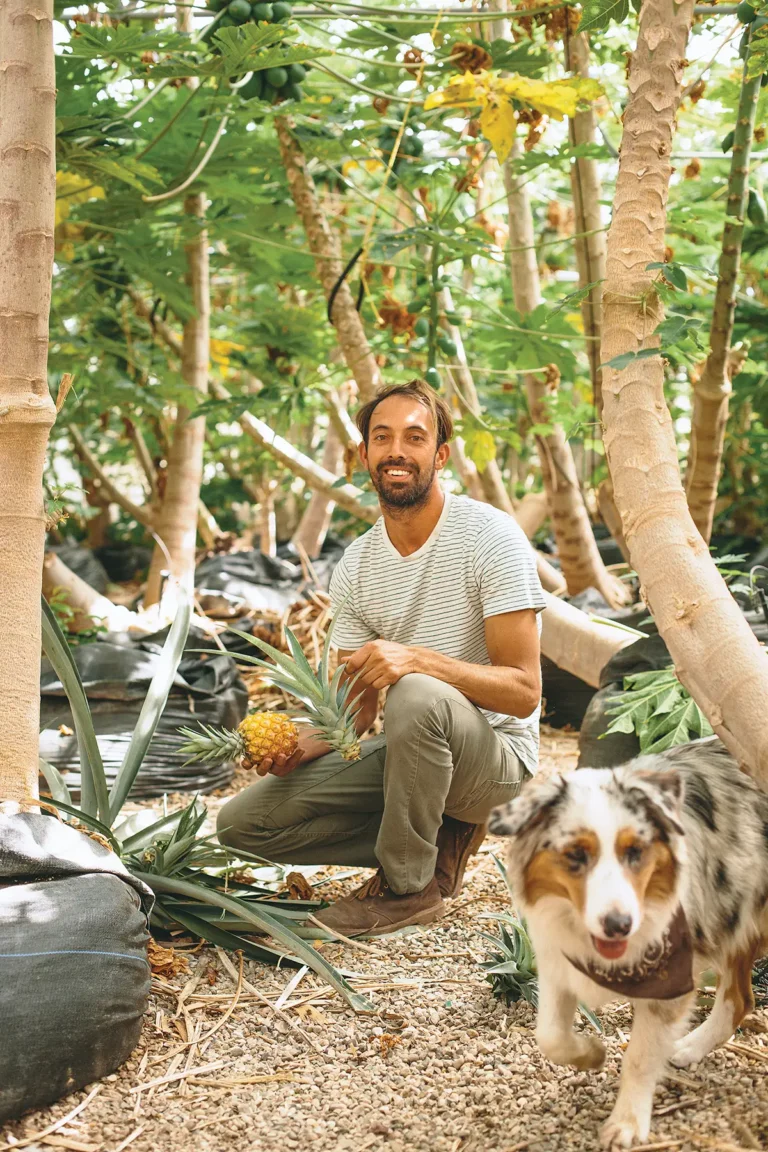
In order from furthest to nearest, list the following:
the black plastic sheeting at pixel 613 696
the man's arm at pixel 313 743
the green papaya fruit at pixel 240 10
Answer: the black plastic sheeting at pixel 613 696 < the green papaya fruit at pixel 240 10 < the man's arm at pixel 313 743

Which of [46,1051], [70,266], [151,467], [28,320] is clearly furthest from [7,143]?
[151,467]

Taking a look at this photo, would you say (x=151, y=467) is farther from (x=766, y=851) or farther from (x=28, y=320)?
(x=766, y=851)

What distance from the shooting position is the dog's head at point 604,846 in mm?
1685

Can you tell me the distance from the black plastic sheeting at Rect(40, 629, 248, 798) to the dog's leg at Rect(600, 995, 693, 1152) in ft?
8.93

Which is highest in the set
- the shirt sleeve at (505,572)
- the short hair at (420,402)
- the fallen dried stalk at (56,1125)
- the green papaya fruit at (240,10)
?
the green papaya fruit at (240,10)

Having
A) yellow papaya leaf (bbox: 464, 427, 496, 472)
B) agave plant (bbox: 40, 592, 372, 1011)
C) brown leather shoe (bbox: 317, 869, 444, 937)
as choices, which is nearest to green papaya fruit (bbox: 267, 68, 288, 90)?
yellow papaya leaf (bbox: 464, 427, 496, 472)

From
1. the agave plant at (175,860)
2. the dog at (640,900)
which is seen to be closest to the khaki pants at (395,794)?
the agave plant at (175,860)

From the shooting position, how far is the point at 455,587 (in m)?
3.13

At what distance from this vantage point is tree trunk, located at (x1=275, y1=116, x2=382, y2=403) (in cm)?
468

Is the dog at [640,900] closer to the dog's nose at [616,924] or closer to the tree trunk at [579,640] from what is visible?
the dog's nose at [616,924]

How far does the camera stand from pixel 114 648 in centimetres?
480

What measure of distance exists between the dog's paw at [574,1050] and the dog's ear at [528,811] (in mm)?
475

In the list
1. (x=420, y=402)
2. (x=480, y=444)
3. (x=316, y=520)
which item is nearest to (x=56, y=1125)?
(x=420, y=402)

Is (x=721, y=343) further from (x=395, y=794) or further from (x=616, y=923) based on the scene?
(x=616, y=923)
